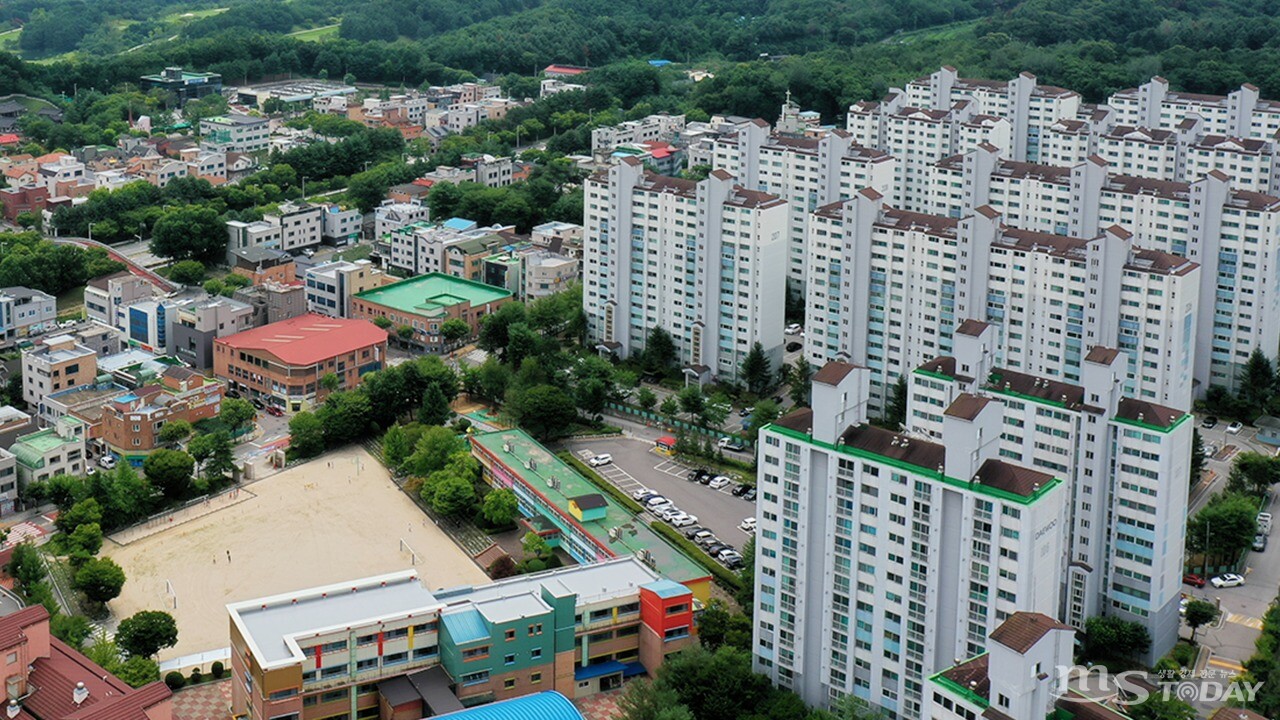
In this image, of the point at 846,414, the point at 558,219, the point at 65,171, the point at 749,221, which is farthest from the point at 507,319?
the point at 65,171

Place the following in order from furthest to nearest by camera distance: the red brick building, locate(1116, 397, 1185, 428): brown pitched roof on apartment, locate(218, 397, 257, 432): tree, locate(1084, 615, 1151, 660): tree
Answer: locate(218, 397, 257, 432): tree < locate(1084, 615, 1151, 660): tree < locate(1116, 397, 1185, 428): brown pitched roof on apartment < the red brick building

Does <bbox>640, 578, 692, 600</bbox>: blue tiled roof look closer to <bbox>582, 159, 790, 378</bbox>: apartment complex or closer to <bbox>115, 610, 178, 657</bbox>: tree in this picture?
<bbox>115, 610, 178, 657</bbox>: tree

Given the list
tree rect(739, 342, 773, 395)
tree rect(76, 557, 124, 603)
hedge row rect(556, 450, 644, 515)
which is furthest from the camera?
tree rect(739, 342, 773, 395)

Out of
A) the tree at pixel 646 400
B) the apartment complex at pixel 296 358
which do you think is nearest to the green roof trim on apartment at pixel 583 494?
the tree at pixel 646 400

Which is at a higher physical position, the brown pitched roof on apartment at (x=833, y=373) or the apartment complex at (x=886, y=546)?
the brown pitched roof on apartment at (x=833, y=373)

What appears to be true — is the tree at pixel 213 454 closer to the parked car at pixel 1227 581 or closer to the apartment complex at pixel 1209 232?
the parked car at pixel 1227 581

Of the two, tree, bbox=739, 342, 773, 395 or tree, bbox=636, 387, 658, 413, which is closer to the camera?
tree, bbox=636, 387, 658, 413

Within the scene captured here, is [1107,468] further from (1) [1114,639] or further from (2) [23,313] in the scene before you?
(2) [23,313]

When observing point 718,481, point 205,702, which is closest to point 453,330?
point 718,481

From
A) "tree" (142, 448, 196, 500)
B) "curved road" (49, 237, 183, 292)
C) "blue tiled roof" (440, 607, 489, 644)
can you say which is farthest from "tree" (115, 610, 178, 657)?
"curved road" (49, 237, 183, 292)
